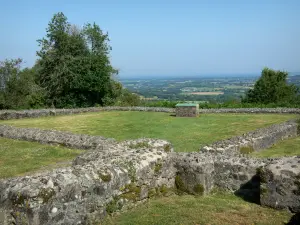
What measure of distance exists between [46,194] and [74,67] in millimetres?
29959

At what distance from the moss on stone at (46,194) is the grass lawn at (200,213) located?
125 centimetres

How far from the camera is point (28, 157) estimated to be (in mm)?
11930

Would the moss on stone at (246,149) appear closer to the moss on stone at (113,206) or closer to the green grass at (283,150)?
the green grass at (283,150)

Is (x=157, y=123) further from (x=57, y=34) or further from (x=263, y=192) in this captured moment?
(x=57, y=34)

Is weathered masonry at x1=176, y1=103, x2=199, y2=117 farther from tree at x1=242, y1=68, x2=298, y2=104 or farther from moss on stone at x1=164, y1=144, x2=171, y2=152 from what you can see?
tree at x1=242, y1=68, x2=298, y2=104

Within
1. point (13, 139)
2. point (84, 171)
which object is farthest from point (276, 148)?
point (13, 139)

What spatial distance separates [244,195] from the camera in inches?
299

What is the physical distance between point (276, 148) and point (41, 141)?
9715mm

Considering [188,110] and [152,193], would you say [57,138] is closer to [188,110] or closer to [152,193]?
[152,193]

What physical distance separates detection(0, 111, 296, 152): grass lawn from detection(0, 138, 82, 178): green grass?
10.9ft

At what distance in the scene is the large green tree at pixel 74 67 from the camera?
33781mm

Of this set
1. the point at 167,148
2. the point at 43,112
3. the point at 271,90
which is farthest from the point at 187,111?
the point at 271,90

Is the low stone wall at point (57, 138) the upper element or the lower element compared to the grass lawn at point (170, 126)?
upper

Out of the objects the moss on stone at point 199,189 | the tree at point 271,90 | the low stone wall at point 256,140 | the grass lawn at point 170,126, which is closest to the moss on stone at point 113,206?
the moss on stone at point 199,189
